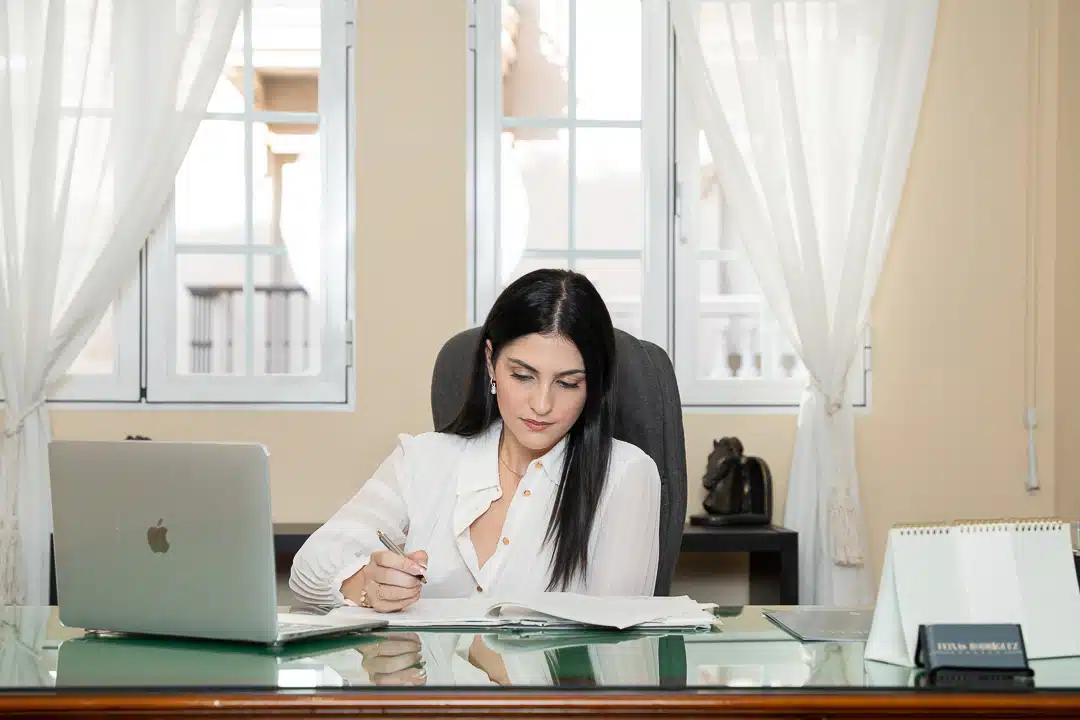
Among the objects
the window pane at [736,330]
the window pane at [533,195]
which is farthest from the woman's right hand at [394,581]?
the window pane at [736,330]

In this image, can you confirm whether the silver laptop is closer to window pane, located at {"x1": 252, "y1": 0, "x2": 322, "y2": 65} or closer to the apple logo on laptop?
the apple logo on laptop

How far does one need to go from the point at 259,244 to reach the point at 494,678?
2.75 m

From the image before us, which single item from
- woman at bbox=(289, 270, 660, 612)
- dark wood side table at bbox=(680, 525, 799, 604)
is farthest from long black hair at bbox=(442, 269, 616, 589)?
dark wood side table at bbox=(680, 525, 799, 604)

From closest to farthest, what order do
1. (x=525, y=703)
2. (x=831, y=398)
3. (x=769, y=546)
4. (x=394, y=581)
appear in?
1. (x=525, y=703)
2. (x=394, y=581)
3. (x=769, y=546)
4. (x=831, y=398)

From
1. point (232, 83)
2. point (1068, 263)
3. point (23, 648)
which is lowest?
point (23, 648)

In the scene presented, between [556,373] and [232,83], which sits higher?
[232,83]

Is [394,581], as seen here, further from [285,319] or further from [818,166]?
[818,166]

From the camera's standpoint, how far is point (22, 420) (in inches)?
135

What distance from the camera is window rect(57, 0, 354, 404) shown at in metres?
3.64

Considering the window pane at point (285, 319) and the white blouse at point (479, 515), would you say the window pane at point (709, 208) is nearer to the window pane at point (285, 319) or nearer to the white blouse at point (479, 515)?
the window pane at point (285, 319)

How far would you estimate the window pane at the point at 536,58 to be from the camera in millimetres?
3721

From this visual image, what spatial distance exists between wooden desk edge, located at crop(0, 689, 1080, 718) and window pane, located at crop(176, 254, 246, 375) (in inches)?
103

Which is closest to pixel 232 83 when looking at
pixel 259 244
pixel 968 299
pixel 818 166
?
pixel 259 244

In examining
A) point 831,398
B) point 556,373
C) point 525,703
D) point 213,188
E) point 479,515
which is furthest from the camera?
point 213,188
